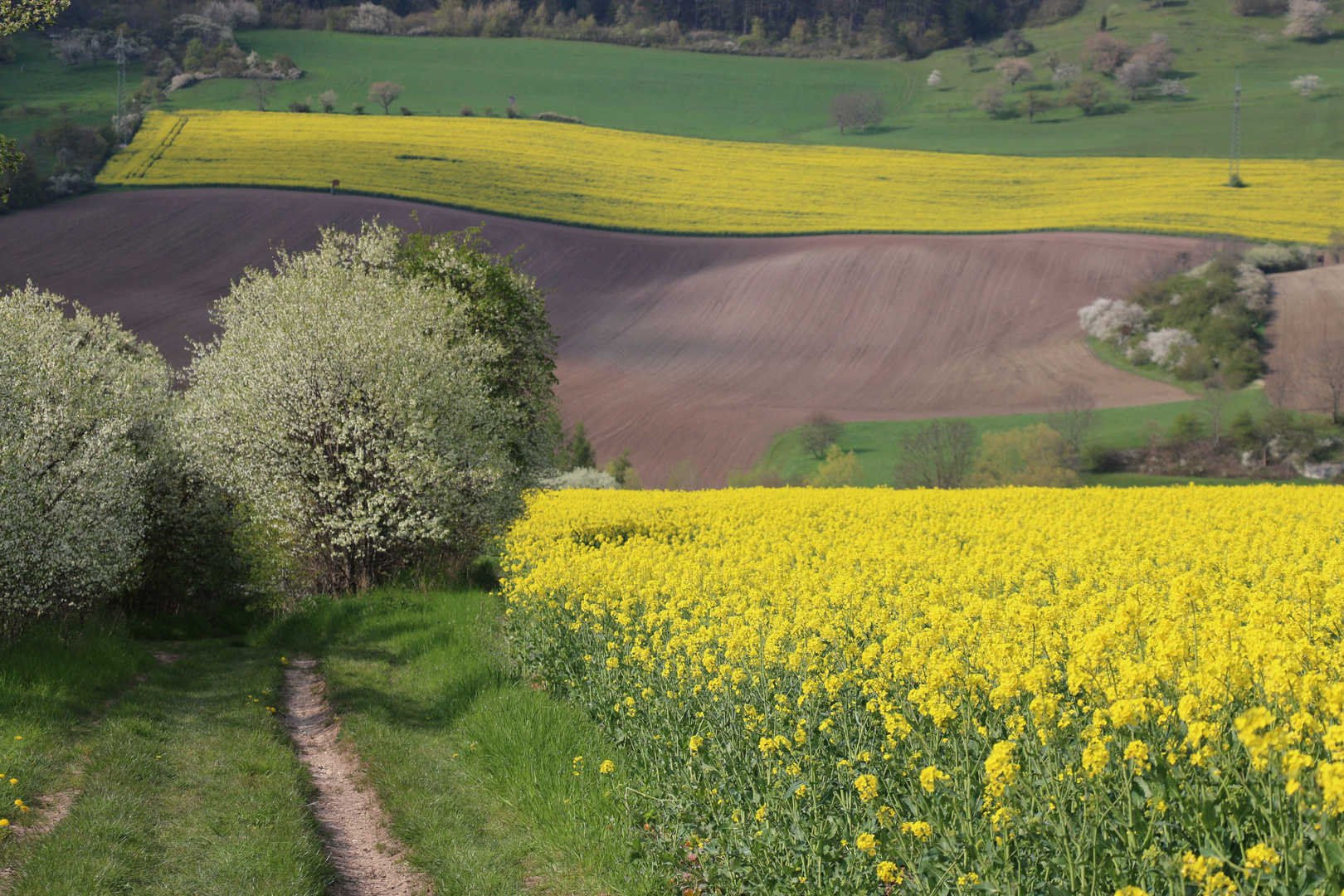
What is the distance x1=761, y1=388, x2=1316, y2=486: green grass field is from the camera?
194ft

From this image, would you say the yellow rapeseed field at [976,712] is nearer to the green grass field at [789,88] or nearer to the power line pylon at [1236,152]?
the power line pylon at [1236,152]

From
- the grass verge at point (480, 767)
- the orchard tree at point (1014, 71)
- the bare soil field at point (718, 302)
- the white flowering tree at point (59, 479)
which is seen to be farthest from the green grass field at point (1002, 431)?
the orchard tree at point (1014, 71)

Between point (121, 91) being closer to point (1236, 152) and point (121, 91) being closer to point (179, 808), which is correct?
point (179, 808)

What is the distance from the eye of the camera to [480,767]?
9594 mm

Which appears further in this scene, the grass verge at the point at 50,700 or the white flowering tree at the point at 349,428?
the white flowering tree at the point at 349,428

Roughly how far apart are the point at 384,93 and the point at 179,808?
459 ft

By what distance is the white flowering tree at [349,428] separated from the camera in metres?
19.4

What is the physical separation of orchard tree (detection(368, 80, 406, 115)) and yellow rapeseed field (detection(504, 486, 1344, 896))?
134714mm

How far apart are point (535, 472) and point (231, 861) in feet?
74.6

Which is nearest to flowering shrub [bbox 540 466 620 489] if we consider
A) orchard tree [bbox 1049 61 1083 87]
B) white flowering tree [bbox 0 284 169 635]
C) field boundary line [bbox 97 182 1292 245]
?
white flowering tree [bbox 0 284 169 635]

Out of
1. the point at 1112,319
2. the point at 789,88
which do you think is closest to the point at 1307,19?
the point at 789,88

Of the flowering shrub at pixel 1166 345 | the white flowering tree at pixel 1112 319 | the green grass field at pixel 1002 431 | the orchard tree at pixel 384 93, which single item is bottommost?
the green grass field at pixel 1002 431

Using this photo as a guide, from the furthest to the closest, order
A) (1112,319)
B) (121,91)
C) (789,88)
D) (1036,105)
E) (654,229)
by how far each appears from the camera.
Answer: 1. (789,88)
2. (1036,105)
3. (121,91)
4. (654,229)
5. (1112,319)

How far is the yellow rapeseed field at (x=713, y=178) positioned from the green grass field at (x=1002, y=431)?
35.6 m
